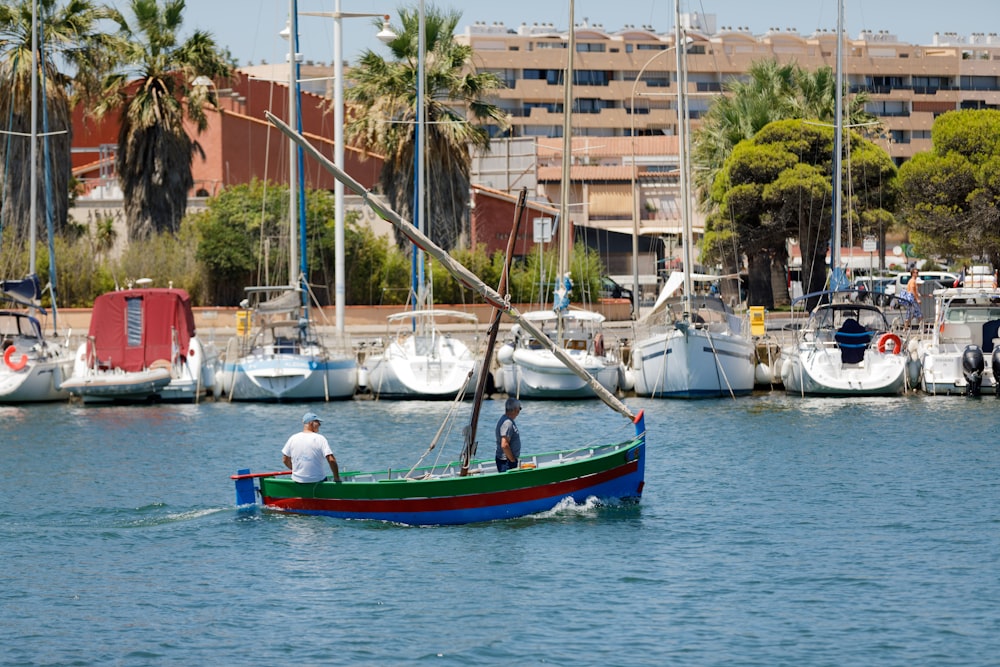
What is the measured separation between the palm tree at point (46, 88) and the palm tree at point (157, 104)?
102cm

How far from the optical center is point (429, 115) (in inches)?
2223

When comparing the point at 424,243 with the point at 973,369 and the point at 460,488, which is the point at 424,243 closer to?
the point at 460,488

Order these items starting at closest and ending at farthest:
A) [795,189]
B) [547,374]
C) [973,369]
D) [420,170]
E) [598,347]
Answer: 1. [973,369]
2. [547,374]
3. [598,347]
4. [420,170]
5. [795,189]

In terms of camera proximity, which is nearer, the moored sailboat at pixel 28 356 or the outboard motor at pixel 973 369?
the outboard motor at pixel 973 369

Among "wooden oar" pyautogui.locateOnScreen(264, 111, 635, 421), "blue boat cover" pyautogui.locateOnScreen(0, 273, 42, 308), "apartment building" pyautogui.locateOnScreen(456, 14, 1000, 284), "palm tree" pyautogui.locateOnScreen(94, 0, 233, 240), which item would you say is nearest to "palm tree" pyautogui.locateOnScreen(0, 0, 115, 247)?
"palm tree" pyautogui.locateOnScreen(94, 0, 233, 240)

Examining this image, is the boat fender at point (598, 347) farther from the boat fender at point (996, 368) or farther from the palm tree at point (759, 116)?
the palm tree at point (759, 116)

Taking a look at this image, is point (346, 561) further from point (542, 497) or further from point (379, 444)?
point (379, 444)

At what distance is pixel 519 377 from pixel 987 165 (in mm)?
27682

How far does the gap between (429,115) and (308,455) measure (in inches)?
1369

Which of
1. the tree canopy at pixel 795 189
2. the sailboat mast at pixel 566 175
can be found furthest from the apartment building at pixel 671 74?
the sailboat mast at pixel 566 175

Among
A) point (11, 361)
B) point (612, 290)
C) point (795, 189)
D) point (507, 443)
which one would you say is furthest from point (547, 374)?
point (612, 290)

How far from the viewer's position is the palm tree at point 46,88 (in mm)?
54562

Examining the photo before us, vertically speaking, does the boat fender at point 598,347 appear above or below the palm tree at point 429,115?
below

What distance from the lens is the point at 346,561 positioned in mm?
21391
